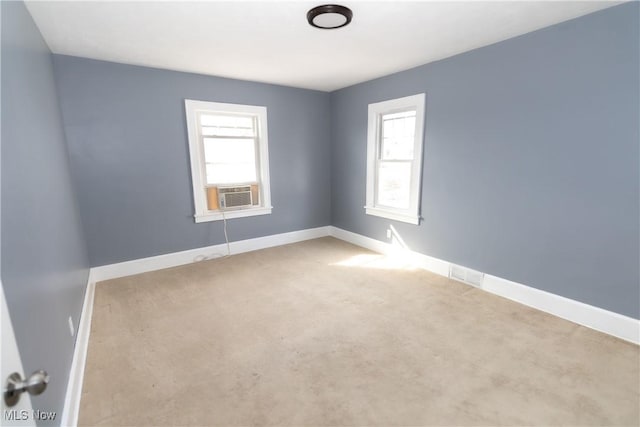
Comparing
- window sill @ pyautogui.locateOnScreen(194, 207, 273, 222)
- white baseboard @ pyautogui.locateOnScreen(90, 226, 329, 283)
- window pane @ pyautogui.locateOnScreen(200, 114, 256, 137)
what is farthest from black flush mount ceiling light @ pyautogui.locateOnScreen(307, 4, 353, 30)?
white baseboard @ pyautogui.locateOnScreen(90, 226, 329, 283)

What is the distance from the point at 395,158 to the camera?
155 inches

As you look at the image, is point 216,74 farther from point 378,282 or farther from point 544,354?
point 544,354

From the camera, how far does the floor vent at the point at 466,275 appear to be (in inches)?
122

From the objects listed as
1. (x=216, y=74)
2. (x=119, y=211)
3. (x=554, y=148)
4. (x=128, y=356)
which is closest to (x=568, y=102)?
(x=554, y=148)

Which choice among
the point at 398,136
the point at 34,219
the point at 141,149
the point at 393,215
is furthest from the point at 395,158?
the point at 34,219

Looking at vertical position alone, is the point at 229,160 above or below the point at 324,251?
above

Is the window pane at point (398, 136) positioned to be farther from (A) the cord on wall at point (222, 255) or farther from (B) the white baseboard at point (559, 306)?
(A) the cord on wall at point (222, 255)

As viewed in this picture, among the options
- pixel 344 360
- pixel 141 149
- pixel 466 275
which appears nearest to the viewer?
pixel 344 360

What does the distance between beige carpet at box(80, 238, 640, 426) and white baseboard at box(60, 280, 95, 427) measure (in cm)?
5

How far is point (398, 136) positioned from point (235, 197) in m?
2.30

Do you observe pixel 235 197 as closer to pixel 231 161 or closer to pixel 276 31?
pixel 231 161

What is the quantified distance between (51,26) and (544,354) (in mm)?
4371

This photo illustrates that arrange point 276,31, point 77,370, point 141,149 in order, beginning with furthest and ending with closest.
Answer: point 141,149 → point 276,31 → point 77,370

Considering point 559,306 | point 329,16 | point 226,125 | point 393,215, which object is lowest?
point 559,306
